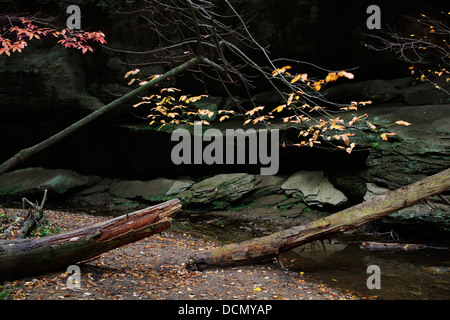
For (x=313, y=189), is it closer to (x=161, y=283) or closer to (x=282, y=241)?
(x=282, y=241)

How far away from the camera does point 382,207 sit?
19.5 feet

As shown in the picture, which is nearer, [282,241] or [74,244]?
[74,244]

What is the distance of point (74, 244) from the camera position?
4270 mm

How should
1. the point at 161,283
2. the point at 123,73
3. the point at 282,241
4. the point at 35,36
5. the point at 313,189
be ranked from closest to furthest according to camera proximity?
the point at 161,283 → the point at 282,241 → the point at 35,36 → the point at 313,189 → the point at 123,73

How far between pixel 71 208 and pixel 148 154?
358cm

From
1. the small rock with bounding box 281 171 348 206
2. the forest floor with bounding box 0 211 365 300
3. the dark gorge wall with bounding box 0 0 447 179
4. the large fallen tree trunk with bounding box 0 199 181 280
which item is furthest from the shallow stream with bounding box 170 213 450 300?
the dark gorge wall with bounding box 0 0 447 179

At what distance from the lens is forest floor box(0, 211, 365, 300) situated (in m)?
3.88

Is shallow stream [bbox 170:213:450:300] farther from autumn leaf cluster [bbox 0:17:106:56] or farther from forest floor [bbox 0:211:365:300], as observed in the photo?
autumn leaf cluster [bbox 0:17:106:56]

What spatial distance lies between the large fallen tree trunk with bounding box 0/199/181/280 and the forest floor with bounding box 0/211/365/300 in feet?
0.53

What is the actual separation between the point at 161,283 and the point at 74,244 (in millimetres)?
1268

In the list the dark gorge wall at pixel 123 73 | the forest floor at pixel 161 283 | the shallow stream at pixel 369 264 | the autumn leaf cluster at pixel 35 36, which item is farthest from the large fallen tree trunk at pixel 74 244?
the dark gorge wall at pixel 123 73

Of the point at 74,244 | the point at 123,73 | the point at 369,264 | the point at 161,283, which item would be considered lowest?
the point at 369,264

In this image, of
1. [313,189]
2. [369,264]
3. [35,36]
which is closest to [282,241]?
[369,264]

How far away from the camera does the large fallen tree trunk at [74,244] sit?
399 cm
